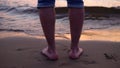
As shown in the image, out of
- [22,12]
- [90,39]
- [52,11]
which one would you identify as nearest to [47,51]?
[52,11]

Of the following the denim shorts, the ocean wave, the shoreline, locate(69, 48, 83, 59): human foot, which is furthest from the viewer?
the ocean wave

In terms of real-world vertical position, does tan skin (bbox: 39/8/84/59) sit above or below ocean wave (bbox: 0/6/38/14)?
above

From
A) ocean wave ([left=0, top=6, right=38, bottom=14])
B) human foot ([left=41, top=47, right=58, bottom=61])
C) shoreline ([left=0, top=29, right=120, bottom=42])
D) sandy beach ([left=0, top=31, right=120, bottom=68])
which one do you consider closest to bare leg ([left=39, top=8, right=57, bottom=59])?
human foot ([left=41, top=47, right=58, bottom=61])

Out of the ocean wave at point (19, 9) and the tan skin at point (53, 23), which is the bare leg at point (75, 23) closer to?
the tan skin at point (53, 23)

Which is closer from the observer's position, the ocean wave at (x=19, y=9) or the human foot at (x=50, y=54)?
the human foot at (x=50, y=54)

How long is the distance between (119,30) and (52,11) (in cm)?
166

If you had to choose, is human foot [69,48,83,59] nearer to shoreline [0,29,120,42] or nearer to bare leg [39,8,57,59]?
bare leg [39,8,57,59]

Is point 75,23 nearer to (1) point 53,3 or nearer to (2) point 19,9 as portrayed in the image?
(1) point 53,3

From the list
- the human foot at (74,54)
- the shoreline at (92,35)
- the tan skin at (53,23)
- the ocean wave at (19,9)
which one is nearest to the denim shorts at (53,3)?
the tan skin at (53,23)

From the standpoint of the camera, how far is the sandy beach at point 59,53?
257 cm

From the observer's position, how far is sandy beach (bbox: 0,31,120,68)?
2.57 m

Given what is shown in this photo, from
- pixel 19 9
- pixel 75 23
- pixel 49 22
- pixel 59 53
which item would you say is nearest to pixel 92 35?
pixel 59 53

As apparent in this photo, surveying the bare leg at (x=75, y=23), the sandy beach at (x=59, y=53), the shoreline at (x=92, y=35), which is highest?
the bare leg at (x=75, y=23)

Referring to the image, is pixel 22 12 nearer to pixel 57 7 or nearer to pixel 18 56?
pixel 57 7
